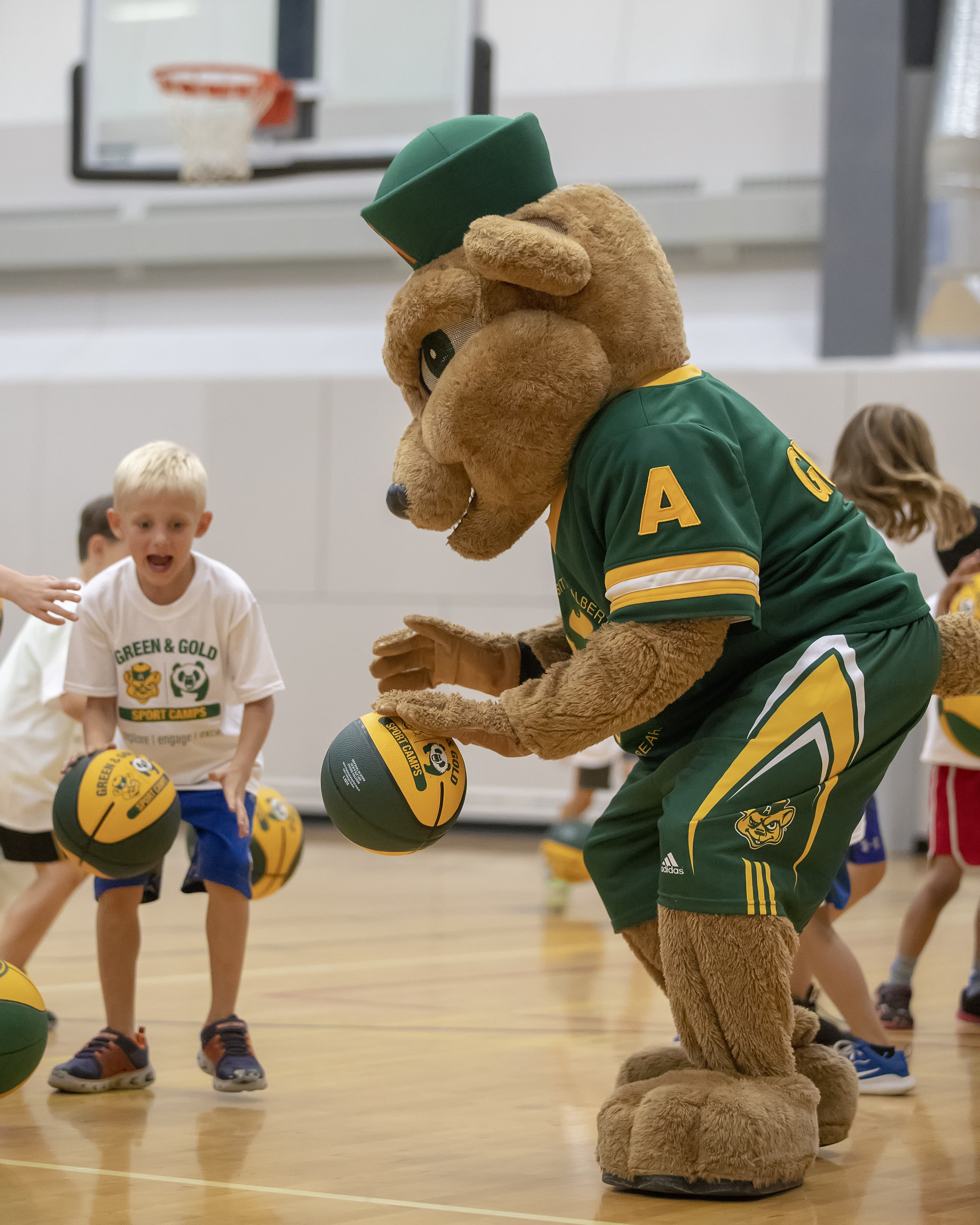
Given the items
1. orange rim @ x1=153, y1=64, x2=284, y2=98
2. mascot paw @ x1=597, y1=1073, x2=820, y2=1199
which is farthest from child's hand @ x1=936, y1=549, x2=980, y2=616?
orange rim @ x1=153, y1=64, x2=284, y2=98

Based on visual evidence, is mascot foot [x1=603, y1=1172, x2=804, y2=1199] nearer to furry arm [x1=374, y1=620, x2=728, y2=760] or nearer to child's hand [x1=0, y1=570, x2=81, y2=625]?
furry arm [x1=374, y1=620, x2=728, y2=760]

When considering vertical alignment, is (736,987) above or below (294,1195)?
above

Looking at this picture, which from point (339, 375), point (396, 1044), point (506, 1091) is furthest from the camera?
point (339, 375)

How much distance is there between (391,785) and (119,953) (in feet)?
3.95

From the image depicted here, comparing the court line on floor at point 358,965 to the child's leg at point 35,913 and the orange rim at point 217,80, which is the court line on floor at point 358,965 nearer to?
the child's leg at point 35,913

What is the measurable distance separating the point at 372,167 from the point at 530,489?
626cm

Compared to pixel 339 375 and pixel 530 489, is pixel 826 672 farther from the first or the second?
pixel 339 375

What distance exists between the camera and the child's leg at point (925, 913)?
431cm

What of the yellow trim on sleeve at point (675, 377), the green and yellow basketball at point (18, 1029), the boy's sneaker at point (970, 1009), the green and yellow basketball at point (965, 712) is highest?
the yellow trim on sleeve at point (675, 377)

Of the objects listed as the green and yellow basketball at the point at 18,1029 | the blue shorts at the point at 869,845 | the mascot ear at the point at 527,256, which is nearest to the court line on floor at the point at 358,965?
the blue shorts at the point at 869,845

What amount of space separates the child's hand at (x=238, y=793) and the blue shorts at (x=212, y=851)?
0.12ft

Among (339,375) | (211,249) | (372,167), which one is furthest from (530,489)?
(211,249)

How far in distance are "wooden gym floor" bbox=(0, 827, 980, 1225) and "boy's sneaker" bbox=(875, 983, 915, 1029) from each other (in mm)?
59

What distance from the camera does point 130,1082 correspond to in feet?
11.2
